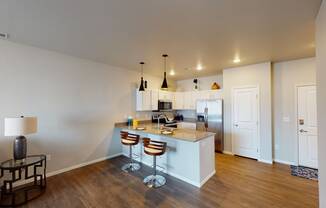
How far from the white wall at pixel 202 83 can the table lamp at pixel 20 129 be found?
534cm

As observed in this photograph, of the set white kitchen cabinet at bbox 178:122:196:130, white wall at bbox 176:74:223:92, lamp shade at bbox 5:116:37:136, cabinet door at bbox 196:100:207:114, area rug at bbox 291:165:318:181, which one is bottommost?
area rug at bbox 291:165:318:181

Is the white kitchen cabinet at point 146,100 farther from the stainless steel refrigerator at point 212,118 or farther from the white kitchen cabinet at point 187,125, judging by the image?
the stainless steel refrigerator at point 212,118

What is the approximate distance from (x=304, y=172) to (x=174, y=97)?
438 cm

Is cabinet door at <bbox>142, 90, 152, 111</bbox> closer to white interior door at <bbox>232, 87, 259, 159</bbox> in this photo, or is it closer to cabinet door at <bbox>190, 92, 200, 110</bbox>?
cabinet door at <bbox>190, 92, 200, 110</bbox>

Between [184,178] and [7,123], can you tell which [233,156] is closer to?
[184,178]

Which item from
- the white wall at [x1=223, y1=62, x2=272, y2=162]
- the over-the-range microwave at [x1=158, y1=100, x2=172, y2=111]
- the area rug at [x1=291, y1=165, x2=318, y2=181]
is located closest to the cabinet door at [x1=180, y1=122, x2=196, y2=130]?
the over-the-range microwave at [x1=158, y1=100, x2=172, y2=111]

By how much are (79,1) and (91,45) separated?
53.8 inches

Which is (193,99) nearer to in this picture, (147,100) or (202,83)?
(202,83)

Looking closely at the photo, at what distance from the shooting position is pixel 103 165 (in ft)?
12.9

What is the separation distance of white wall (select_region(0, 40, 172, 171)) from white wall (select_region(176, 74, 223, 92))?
9.50 ft

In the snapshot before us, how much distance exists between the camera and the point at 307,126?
12.4 feet

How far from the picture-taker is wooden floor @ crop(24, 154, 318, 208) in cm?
243

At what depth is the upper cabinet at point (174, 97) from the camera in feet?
16.6

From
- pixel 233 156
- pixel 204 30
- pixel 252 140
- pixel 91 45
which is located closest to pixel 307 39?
pixel 204 30
